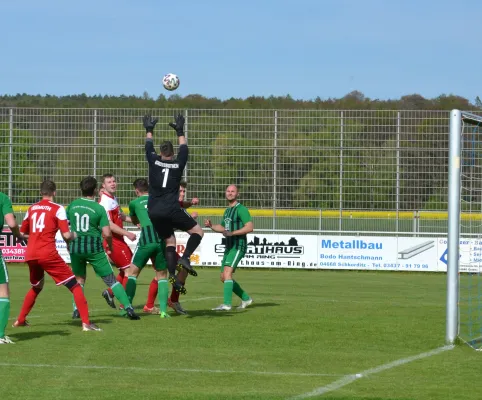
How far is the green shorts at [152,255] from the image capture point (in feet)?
47.0

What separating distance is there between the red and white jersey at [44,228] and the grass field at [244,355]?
1.04m

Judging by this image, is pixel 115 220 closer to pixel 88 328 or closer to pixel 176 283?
pixel 176 283

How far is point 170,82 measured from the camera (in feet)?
80.9

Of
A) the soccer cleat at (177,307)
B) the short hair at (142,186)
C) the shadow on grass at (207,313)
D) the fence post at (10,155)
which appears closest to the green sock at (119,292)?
the shadow on grass at (207,313)

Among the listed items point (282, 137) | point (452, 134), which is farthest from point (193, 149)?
point (452, 134)

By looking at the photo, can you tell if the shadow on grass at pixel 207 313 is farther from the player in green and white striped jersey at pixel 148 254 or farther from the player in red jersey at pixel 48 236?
the player in red jersey at pixel 48 236

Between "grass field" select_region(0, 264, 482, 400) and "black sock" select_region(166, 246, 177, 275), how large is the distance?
29.6 inches

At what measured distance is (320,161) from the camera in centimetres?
3016

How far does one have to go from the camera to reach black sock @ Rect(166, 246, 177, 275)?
13.4 m

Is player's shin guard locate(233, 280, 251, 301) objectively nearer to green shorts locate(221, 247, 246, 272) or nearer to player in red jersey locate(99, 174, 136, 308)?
green shorts locate(221, 247, 246, 272)

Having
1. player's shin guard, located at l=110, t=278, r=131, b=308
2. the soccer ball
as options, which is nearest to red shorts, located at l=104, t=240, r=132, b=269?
player's shin guard, located at l=110, t=278, r=131, b=308

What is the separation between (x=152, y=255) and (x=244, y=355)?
425 cm

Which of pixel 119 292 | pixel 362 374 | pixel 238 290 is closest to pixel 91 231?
pixel 119 292

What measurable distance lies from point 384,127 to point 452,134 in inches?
736
